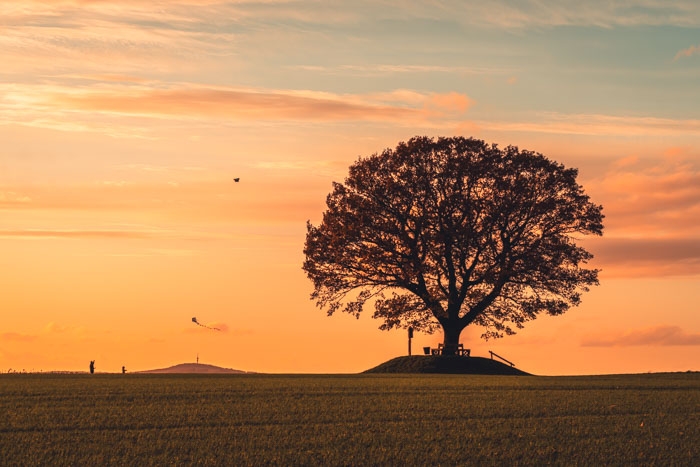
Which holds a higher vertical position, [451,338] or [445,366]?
[451,338]

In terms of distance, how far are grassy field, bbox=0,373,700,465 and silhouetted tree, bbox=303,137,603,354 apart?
21.4 metres

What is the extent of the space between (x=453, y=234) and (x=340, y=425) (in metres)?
33.7

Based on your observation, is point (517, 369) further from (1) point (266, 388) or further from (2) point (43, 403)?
(2) point (43, 403)

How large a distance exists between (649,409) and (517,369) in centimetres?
3014

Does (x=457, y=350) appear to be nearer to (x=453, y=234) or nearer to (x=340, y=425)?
(x=453, y=234)

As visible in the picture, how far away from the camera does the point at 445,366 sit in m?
55.5

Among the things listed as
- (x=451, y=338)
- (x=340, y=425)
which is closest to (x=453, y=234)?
(x=451, y=338)

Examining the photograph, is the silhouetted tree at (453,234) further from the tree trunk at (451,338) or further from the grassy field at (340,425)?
the grassy field at (340,425)

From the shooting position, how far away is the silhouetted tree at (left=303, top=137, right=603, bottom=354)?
2279 inches

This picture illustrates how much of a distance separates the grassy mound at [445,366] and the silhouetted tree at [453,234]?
2324 mm

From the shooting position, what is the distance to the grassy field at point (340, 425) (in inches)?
792

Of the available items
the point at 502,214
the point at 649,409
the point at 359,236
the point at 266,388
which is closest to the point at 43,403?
the point at 266,388

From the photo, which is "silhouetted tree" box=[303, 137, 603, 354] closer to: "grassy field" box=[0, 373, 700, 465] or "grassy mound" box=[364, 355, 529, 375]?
"grassy mound" box=[364, 355, 529, 375]

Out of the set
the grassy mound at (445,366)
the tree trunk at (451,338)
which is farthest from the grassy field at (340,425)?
the tree trunk at (451,338)
